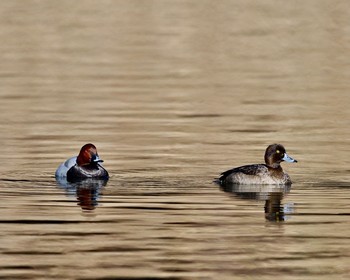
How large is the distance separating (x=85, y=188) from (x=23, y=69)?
16.4 metres

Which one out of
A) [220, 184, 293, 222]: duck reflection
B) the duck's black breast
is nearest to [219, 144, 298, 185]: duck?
[220, 184, 293, 222]: duck reflection

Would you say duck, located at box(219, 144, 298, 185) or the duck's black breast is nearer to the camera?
duck, located at box(219, 144, 298, 185)

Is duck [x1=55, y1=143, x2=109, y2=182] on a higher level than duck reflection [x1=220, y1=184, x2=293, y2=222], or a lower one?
higher

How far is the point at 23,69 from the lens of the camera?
119 feet

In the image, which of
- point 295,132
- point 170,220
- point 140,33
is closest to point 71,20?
point 140,33

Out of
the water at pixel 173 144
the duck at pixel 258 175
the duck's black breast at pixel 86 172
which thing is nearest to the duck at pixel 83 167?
the duck's black breast at pixel 86 172

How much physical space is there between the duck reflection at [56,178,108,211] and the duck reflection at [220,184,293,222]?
1638 millimetres

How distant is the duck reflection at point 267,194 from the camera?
1803cm

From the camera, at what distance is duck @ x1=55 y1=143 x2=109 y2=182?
809 inches

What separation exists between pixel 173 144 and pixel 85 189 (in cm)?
353

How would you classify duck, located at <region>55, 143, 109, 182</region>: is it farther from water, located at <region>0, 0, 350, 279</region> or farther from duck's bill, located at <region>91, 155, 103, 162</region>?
water, located at <region>0, 0, 350, 279</region>

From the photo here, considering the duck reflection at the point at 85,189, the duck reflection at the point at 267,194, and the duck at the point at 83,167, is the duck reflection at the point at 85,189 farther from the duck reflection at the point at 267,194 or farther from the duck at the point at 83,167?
the duck reflection at the point at 267,194

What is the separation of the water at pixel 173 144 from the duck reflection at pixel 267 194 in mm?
37

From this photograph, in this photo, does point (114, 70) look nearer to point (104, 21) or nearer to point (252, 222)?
point (104, 21)
